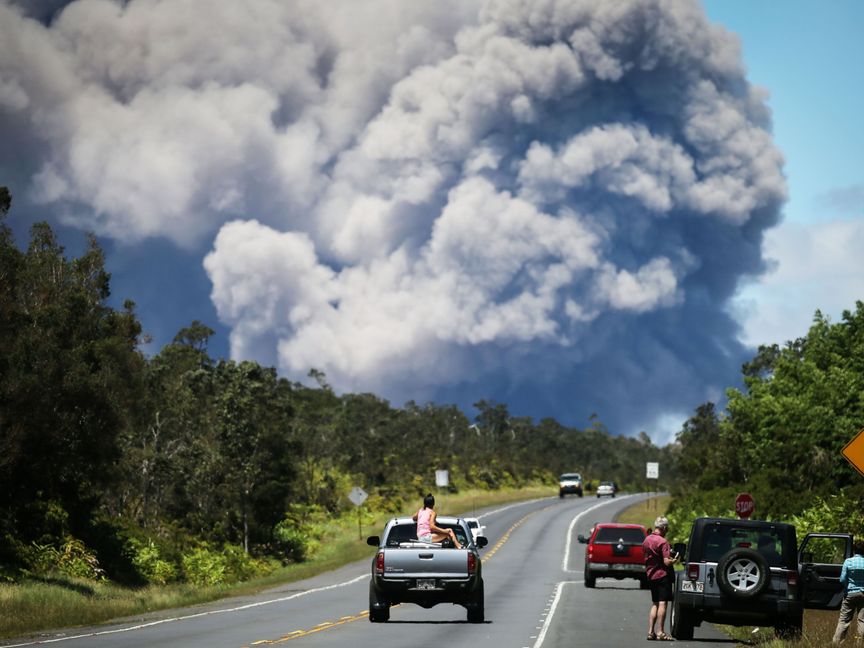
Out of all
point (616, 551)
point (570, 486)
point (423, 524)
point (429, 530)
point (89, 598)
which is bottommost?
point (89, 598)

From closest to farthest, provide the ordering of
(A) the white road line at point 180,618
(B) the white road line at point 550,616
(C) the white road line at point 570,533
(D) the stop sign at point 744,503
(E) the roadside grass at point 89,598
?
(B) the white road line at point 550,616 → (A) the white road line at point 180,618 → (E) the roadside grass at point 89,598 → (D) the stop sign at point 744,503 → (C) the white road line at point 570,533

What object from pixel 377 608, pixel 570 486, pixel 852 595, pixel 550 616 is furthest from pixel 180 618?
pixel 570 486

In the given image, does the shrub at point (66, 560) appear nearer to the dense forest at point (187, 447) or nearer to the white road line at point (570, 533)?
the dense forest at point (187, 447)

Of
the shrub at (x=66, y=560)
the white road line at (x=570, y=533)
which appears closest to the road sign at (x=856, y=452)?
the shrub at (x=66, y=560)

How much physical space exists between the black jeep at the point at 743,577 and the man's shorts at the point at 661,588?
325 millimetres

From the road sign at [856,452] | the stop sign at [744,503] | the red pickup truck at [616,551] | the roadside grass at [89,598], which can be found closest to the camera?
the road sign at [856,452]

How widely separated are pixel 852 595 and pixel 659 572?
3539 millimetres

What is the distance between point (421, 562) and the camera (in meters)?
23.1

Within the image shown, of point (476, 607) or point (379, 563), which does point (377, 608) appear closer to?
point (476, 607)

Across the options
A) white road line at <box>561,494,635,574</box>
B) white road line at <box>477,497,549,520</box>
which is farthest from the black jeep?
white road line at <box>477,497,549,520</box>

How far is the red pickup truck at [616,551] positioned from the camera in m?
40.4

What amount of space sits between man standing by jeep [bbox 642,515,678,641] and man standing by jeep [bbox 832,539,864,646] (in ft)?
10.1

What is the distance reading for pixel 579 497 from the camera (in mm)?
121000

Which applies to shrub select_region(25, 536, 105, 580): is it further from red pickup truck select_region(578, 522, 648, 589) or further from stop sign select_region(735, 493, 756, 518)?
stop sign select_region(735, 493, 756, 518)
